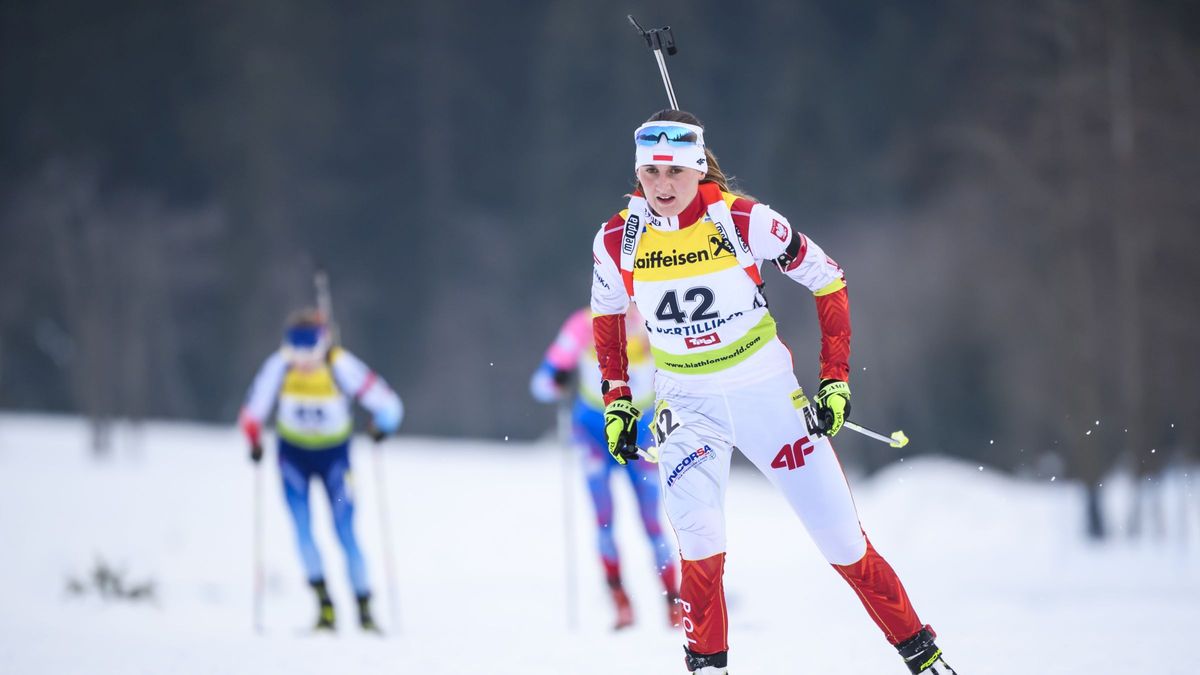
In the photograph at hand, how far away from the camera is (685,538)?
4891 mm

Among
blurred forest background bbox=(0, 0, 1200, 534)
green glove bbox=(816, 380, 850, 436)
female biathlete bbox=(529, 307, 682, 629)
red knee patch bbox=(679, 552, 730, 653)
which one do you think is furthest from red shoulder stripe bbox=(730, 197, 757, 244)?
blurred forest background bbox=(0, 0, 1200, 534)

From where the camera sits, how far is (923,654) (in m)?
4.88

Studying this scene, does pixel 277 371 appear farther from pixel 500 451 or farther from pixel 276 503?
pixel 500 451

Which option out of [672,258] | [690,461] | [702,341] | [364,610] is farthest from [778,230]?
[364,610]

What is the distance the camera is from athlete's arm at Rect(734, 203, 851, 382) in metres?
4.94

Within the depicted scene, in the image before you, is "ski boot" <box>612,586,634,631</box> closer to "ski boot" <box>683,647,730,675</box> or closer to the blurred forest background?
"ski boot" <box>683,647,730,675</box>

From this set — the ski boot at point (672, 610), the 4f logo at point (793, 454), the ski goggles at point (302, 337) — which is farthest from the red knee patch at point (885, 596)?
the ski goggles at point (302, 337)

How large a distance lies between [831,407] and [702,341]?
59cm

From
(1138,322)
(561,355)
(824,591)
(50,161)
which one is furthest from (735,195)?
(50,161)

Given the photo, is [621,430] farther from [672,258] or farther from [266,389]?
[266,389]

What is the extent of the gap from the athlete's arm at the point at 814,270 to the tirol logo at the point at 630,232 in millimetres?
467

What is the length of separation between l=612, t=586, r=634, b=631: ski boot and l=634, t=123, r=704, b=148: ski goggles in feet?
15.7

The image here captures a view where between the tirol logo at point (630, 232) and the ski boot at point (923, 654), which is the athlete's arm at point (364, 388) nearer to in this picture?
the tirol logo at point (630, 232)

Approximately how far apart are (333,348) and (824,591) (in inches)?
Answer: 225
